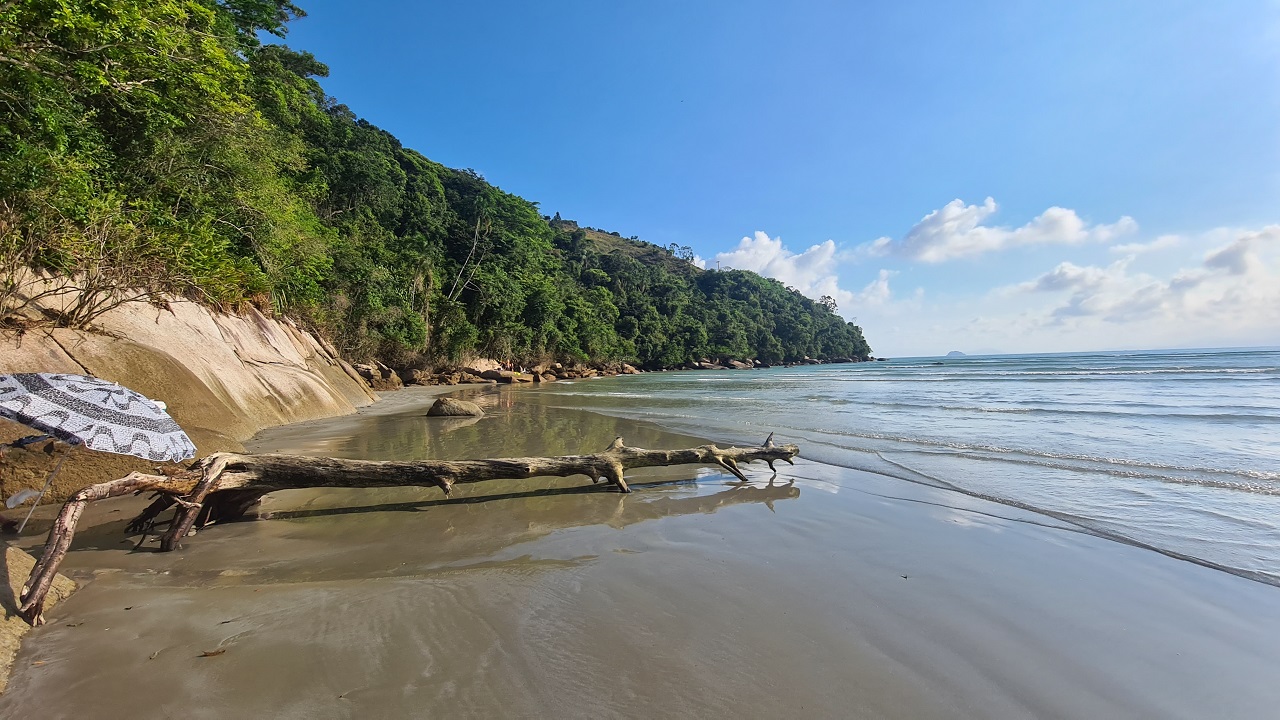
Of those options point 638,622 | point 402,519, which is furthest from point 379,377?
point 638,622

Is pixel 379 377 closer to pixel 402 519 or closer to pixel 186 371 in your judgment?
pixel 186 371

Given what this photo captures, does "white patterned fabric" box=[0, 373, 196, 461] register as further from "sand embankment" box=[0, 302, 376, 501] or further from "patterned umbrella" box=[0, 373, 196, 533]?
"sand embankment" box=[0, 302, 376, 501]

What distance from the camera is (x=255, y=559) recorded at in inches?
150

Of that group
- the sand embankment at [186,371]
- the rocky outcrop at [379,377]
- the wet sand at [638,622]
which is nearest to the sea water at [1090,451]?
the wet sand at [638,622]

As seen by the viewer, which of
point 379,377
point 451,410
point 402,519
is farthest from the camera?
point 379,377

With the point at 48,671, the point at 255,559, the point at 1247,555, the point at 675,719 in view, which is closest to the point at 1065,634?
the point at 675,719

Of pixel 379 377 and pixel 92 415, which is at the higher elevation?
pixel 92 415

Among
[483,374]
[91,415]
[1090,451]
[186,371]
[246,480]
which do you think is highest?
[186,371]

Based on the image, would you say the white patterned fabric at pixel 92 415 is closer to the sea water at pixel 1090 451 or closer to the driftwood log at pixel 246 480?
the driftwood log at pixel 246 480

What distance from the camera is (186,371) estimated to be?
7594mm

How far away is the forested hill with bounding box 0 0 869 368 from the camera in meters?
6.25

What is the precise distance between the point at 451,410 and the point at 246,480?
9063 millimetres

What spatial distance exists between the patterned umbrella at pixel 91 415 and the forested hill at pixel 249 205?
4628mm

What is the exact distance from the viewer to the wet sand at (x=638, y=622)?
2.23 meters
